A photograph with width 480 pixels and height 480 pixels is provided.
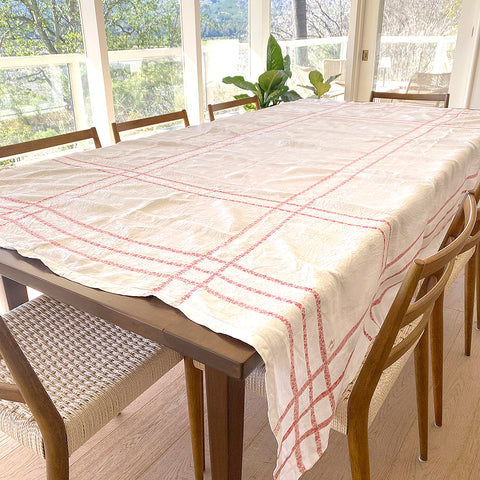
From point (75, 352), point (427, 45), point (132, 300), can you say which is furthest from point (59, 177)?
point (427, 45)

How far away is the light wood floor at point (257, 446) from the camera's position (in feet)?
4.49

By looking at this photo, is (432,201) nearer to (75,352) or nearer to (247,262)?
(247,262)

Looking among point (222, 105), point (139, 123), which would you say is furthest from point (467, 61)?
point (139, 123)

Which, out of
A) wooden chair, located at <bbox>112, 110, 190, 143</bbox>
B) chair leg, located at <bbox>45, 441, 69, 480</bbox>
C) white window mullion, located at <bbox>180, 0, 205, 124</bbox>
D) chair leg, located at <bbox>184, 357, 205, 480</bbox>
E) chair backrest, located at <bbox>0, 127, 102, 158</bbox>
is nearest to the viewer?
chair leg, located at <bbox>45, 441, 69, 480</bbox>

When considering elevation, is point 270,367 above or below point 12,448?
above

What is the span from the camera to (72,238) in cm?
103

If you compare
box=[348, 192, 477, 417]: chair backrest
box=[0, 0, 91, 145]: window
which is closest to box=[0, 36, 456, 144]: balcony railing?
box=[0, 0, 91, 145]: window

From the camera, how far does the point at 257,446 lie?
1469 mm

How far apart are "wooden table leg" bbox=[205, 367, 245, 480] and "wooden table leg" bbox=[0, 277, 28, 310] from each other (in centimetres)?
91

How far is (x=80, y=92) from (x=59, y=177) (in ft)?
6.51

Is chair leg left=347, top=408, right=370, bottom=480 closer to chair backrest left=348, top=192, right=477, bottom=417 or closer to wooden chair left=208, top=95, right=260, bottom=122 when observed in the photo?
chair backrest left=348, top=192, right=477, bottom=417

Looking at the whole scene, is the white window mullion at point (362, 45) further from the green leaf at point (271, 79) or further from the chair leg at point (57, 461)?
the chair leg at point (57, 461)

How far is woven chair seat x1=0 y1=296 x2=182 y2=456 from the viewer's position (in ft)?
3.15

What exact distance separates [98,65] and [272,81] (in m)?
1.60
